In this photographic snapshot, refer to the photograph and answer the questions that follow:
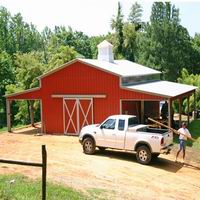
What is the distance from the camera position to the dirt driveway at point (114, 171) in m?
14.1

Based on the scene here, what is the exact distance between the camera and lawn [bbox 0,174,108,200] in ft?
36.3

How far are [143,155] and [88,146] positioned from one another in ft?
10.2

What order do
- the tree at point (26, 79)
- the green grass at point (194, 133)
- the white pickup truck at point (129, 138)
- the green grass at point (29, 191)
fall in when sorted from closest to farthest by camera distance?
the green grass at point (29, 191), the white pickup truck at point (129, 138), the green grass at point (194, 133), the tree at point (26, 79)

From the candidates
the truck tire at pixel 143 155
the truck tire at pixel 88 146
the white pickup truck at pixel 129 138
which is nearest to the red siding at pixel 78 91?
the white pickup truck at pixel 129 138

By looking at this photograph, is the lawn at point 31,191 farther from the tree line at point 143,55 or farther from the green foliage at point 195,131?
the tree line at point 143,55

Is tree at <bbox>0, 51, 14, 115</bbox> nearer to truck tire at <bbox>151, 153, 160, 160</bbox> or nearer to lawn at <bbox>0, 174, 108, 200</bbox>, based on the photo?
truck tire at <bbox>151, 153, 160, 160</bbox>

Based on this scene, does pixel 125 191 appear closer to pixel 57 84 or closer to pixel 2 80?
pixel 57 84

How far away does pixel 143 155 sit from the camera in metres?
18.0

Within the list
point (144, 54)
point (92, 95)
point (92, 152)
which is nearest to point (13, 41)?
point (144, 54)

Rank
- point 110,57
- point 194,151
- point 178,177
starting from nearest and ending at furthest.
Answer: point 178,177 → point 194,151 → point 110,57

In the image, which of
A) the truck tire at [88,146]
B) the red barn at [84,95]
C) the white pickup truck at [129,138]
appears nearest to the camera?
the white pickup truck at [129,138]

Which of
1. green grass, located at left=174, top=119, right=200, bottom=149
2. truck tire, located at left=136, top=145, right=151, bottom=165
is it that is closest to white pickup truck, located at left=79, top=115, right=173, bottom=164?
truck tire, located at left=136, top=145, right=151, bottom=165

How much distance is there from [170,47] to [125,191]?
1668 inches

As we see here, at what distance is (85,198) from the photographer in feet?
40.0
